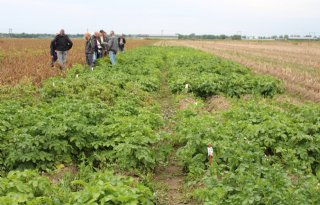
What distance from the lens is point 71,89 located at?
35.6ft

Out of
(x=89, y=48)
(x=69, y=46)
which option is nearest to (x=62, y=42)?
(x=69, y=46)

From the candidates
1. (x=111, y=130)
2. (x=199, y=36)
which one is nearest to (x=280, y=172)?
(x=111, y=130)

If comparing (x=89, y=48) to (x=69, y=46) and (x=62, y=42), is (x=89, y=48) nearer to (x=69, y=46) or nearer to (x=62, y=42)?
(x=69, y=46)

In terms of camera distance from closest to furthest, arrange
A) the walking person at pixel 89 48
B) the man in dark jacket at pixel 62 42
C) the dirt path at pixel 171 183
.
→ the dirt path at pixel 171 183 < the man in dark jacket at pixel 62 42 < the walking person at pixel 89 48

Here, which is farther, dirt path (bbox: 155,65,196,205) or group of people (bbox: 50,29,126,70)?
group of people (bbox: 50,29,126,70)

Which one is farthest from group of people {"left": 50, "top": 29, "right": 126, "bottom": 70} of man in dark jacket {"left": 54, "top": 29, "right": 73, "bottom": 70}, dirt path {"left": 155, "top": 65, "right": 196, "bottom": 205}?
dirt path {"left": 155, "top": 65, "right": 196, "bottom": 205}

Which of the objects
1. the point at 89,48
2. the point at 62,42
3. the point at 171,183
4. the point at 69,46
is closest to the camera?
the point at 171,183

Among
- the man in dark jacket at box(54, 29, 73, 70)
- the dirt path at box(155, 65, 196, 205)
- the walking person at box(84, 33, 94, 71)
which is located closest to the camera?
the dirt path at box(155, 65, 196, 205)

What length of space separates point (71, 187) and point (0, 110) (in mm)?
2968

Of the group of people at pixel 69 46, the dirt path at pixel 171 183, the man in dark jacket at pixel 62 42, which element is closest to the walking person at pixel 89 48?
the group of people at pixel 69 46

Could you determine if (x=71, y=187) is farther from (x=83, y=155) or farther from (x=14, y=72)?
(x=14, y=72)

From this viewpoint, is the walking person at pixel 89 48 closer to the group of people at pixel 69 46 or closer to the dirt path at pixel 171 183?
the group of people at pixel 69 46

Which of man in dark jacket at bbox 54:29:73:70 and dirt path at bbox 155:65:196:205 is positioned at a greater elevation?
man in dark jacket at bbox 54:29:73:70

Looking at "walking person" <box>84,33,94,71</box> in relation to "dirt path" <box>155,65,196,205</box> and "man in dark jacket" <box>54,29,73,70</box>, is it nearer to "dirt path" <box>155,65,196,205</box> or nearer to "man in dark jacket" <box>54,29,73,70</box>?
"man in dark jacket" <box>54,29,73,70</box>
